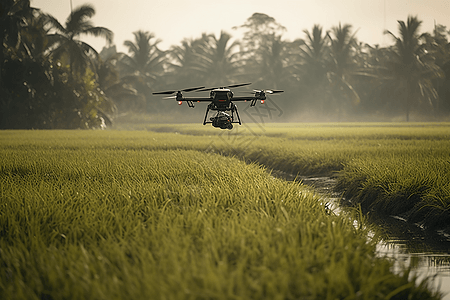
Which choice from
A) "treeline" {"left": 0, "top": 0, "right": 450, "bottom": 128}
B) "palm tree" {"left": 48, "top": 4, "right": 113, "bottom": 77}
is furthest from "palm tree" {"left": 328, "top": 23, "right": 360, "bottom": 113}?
"palm tree" {"left": 48, "top": 4, "right": 113, "bottom": 77}

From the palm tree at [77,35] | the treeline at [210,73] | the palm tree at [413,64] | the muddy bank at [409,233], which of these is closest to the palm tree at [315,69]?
the treeline at [210,73]

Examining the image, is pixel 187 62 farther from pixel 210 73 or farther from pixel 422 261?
Result: pixel 422 261

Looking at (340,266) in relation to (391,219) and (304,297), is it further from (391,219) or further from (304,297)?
(391,219)

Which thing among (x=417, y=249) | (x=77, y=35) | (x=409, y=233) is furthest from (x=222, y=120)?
(x=77, y=35)

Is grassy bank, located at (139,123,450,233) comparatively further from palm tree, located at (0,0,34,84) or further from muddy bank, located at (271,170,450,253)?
palm tree, located at (0,0,34,84)

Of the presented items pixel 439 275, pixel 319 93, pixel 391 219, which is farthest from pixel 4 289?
pixel 319 93
